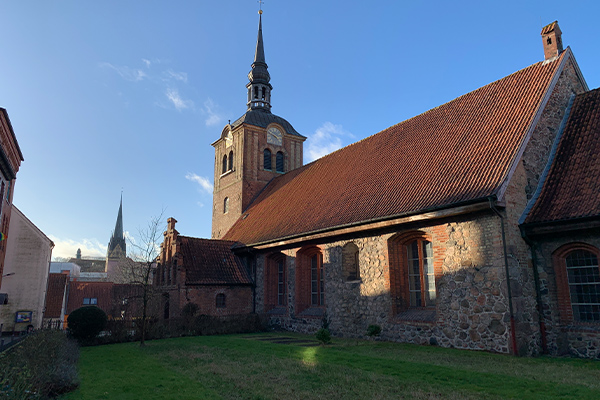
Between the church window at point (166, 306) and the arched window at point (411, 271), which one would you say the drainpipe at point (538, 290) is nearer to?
the arched window at point (411, 271)

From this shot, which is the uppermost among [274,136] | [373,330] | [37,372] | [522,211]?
[274,136]

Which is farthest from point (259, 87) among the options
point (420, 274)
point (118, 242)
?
point (118, 242)

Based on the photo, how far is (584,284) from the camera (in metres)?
10.7

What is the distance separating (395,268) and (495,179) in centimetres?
429

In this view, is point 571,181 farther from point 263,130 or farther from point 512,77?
point 263,130

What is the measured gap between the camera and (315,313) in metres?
17.1

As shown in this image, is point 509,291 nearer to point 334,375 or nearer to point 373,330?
point 373,330

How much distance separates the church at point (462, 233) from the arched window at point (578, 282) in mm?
26

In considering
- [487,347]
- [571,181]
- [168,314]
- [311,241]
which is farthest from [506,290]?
[168,314]

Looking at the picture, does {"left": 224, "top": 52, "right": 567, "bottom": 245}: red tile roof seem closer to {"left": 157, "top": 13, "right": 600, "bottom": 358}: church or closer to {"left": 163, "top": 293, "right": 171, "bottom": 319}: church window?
{"left": 157, "top": 13, "right": 600, "bottom": 358}: church

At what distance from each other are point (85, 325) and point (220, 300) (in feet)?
21.3

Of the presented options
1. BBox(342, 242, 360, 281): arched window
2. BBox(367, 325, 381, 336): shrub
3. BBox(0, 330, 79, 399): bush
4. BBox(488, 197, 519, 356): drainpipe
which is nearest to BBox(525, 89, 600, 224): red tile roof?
BBox(488, 197, 519, 356): drainpipe

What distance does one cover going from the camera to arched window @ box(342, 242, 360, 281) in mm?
15438

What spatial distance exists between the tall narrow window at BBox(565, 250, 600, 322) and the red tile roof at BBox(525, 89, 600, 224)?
1181 mm
